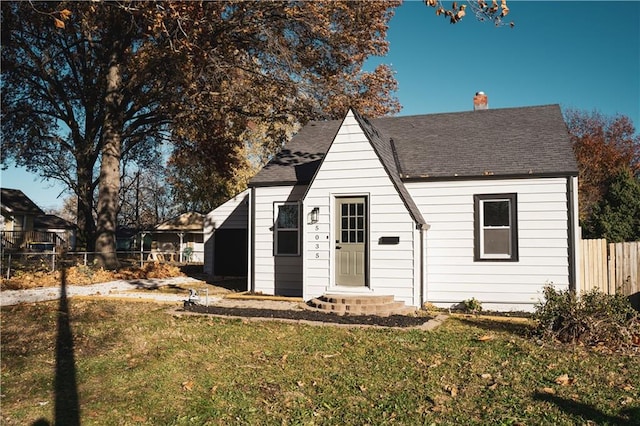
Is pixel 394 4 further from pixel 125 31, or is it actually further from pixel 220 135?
pixel 125 31

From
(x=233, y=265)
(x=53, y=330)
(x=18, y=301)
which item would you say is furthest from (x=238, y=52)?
(x=53, y=330)

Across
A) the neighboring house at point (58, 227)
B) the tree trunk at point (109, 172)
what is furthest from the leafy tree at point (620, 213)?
the neighboring house at point (58, 227)

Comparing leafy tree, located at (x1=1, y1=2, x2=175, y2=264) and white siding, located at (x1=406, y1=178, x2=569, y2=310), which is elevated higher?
leafy tree, located at (x1=1, y1=2, x2=175, y2=264)

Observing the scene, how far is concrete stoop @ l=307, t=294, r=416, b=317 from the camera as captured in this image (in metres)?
10.9

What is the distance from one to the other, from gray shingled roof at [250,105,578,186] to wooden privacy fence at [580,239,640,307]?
2.02 m

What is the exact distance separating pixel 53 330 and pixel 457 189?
9.79 meters

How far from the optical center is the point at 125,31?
63.7 feet

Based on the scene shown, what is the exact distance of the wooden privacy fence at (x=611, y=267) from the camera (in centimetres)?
1143

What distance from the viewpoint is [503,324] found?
10.0 metres

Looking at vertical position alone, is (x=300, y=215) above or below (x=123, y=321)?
above

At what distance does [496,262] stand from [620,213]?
971 cm

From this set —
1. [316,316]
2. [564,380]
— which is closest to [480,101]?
[316,316]

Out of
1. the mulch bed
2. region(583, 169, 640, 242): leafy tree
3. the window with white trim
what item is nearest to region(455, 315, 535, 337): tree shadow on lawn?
Answer: the mulch bed

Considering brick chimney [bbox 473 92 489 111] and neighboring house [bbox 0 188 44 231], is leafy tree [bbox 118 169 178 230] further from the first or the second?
brick chimney [bbox 473 92 489 111]
